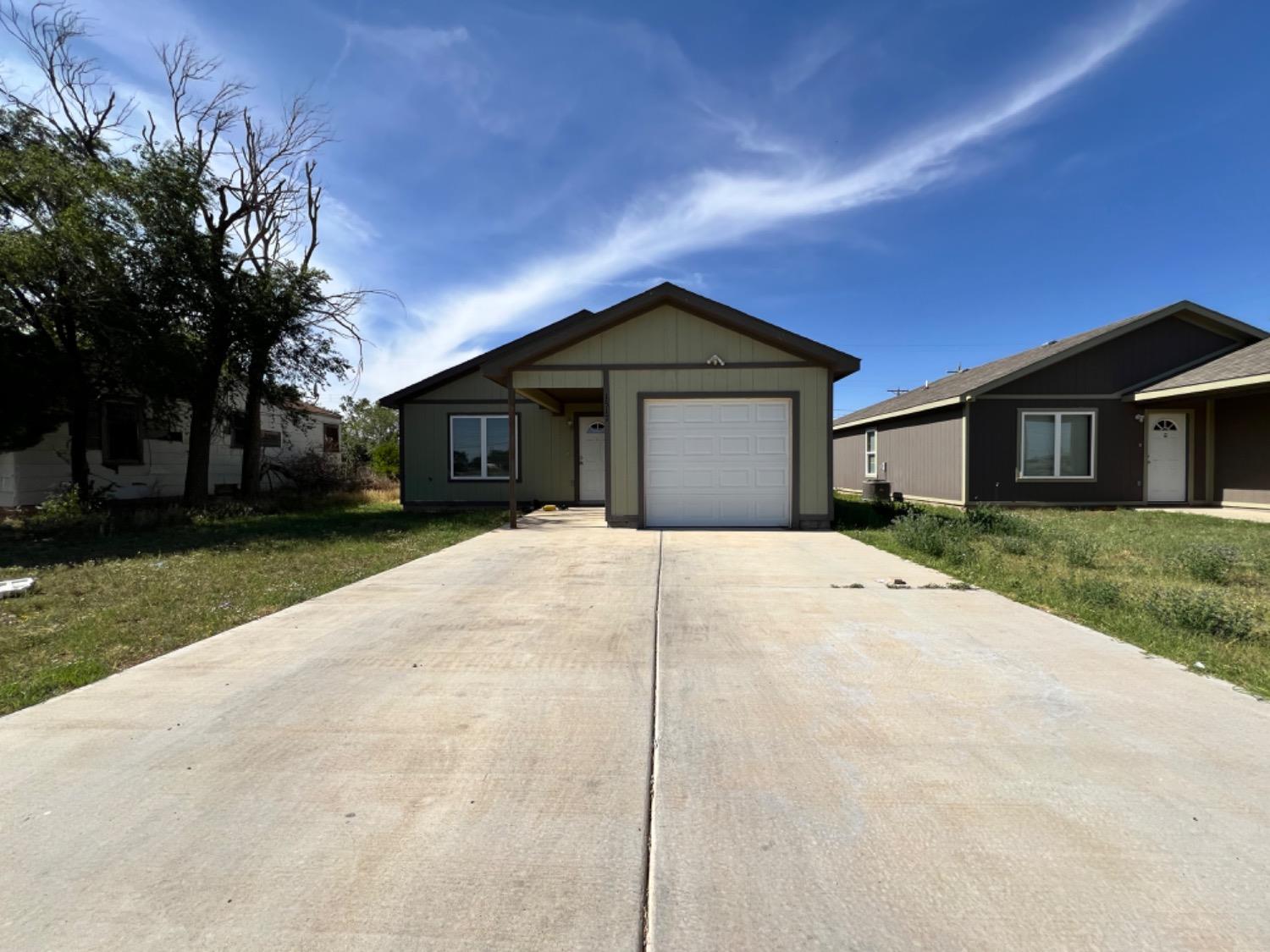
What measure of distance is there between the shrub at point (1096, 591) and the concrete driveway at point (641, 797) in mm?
1190

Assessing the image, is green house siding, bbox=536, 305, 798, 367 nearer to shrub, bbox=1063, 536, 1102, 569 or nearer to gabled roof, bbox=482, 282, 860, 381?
gabled roof, bbox=482, 282, 860, 381

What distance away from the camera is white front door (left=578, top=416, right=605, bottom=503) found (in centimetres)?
1512

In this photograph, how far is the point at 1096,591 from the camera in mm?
5531

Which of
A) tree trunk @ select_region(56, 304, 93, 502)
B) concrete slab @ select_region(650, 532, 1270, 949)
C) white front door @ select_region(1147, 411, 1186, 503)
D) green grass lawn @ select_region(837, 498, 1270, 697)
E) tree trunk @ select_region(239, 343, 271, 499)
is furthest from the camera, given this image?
tree trunk @ select_region(239, 343, 271, 499)

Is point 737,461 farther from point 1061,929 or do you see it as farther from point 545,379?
point 1061,929

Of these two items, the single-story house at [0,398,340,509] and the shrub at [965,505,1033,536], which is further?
the single-story house at [0,398,340,509]

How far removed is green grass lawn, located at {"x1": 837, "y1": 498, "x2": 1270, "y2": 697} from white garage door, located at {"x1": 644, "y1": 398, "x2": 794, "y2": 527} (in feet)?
5.28

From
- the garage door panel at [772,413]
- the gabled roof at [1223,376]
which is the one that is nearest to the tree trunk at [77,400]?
the garage door panel at [772,413]

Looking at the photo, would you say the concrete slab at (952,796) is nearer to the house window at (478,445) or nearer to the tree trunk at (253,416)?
the house window at (478,445)

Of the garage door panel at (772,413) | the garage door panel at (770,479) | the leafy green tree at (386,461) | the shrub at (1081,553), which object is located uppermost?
the garage door panel at (772,413)

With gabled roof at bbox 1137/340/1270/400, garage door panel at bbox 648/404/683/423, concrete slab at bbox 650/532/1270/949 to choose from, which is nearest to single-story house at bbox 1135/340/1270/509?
gabled roof at bbox 1137/340/1270/400

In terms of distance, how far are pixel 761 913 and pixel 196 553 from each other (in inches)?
363

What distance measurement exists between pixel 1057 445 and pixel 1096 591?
10775mm

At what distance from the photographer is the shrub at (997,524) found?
9477mm
